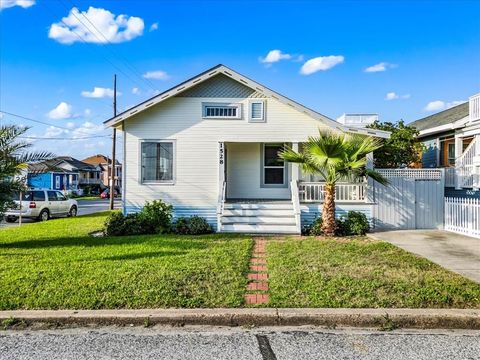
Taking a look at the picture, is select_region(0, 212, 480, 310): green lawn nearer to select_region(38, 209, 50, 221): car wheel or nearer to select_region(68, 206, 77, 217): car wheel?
select_region(38, 209, 50, 221): car wheel

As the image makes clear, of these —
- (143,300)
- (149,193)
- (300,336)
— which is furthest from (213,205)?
(300,336)

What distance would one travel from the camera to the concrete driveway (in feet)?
25.6

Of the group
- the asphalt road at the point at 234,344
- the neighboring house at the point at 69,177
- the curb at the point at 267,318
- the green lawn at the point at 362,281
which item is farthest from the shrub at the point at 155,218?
the neighboring house at the point at 69,177

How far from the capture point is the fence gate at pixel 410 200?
44.2ft

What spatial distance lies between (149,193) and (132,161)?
124 centimetres

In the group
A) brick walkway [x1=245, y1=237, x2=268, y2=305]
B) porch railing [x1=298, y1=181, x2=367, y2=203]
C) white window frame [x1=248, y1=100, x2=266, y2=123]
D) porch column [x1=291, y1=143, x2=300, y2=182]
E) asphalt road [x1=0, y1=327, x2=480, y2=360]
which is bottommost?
asphalt road [x1=0, y1=327, x2=480, y2=360]

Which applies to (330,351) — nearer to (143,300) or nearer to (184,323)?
(184,323)

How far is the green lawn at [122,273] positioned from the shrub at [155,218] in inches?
88.2

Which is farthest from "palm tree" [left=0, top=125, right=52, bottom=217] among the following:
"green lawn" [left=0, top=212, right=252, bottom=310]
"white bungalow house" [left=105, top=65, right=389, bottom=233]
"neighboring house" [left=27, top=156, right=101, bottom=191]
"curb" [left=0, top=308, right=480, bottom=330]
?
"neighboring house" [left=27, top=156, right=101, bottom=191]

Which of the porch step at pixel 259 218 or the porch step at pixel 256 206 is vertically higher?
the porch step at pixel 256 206

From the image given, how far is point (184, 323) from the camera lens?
5.04 m

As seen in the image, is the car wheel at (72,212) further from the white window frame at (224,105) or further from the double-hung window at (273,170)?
the double-hung window at (273,170)

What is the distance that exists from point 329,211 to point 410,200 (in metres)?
3.25

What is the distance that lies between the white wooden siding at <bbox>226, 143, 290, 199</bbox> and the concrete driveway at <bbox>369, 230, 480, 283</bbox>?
4.28 m
